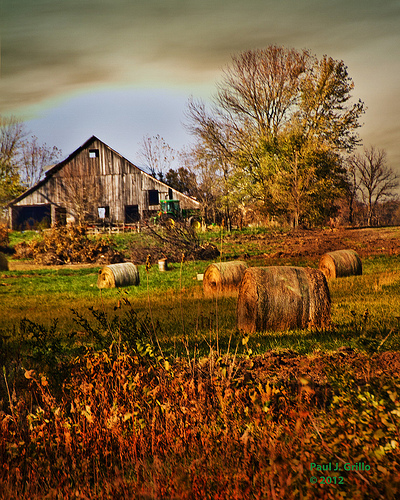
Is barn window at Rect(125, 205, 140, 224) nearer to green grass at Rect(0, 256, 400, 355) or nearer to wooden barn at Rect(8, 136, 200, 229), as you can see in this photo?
wooden barn at Rect(8, 136, 200, 229)

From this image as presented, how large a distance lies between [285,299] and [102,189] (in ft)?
110

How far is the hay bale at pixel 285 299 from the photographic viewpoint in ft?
26.6

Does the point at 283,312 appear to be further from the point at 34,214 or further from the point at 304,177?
the point at 34,214

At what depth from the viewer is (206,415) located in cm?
432

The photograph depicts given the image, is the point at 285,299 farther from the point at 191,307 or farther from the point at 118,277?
the point at 118,277

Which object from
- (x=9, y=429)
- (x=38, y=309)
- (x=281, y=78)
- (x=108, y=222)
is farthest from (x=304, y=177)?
(x=9, y=429)

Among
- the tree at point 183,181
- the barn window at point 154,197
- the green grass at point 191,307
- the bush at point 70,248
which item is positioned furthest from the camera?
→ the tree at point 183,181

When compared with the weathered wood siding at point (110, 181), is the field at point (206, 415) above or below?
below

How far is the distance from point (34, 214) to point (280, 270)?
4150 centimetres

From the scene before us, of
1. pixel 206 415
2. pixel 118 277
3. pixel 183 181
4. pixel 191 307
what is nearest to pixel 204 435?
pixel 206 415

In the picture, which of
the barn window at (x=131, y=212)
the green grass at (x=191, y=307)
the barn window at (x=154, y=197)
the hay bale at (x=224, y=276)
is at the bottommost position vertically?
the green grass at (x=191, y=307)

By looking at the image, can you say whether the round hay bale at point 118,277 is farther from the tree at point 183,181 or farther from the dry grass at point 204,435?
the tree at point 183,181

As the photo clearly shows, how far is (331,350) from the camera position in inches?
265

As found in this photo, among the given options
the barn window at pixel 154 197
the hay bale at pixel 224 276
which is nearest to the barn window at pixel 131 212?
the barn window at pixel 154 197
